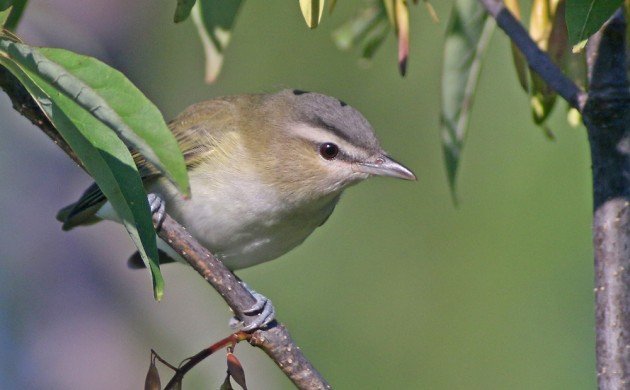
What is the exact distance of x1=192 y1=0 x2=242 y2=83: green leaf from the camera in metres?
2.70

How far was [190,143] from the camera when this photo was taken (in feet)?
13.3

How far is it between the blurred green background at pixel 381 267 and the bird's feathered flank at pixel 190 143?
65.6 inches

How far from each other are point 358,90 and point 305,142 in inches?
107

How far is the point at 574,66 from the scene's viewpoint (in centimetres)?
291

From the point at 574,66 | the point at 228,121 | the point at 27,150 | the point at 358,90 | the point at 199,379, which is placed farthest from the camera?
the point at 358,90

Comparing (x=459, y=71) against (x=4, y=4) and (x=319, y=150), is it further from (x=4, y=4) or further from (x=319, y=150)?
(x=4, y=4)

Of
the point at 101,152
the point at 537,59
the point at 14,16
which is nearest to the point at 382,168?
the point at 537,59

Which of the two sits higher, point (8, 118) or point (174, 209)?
point (174, 209)

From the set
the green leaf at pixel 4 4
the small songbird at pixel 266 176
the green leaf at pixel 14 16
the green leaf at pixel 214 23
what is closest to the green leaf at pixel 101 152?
the green leaf at pixel 4 4

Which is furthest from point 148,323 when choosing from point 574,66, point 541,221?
point 574,66

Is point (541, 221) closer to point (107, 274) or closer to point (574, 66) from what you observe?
point (107, 274)

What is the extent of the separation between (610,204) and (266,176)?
1661 millimetres

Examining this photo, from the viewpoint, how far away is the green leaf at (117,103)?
1.80 meters

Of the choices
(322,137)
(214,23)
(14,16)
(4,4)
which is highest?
Result: (4,4)
